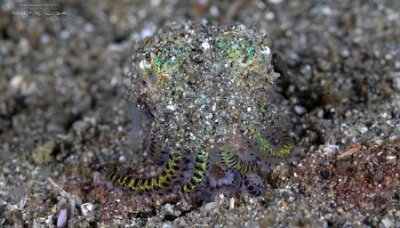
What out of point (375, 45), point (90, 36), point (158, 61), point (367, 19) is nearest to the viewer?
point (158, 61)

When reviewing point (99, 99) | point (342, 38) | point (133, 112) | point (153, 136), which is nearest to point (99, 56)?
point (99, 99)

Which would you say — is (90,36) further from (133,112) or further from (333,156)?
(333,156)

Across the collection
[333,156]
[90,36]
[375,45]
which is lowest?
[333,156]

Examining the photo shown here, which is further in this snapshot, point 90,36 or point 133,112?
point 90,36

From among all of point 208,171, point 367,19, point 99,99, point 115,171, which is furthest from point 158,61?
point 367,19

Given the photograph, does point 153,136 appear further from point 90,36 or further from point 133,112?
point 90,36

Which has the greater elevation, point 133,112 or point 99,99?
point 133,112

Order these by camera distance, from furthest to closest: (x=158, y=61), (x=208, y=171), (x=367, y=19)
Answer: (x=367, y=19) → (x=208, y=171) → (x=158, y=61)
